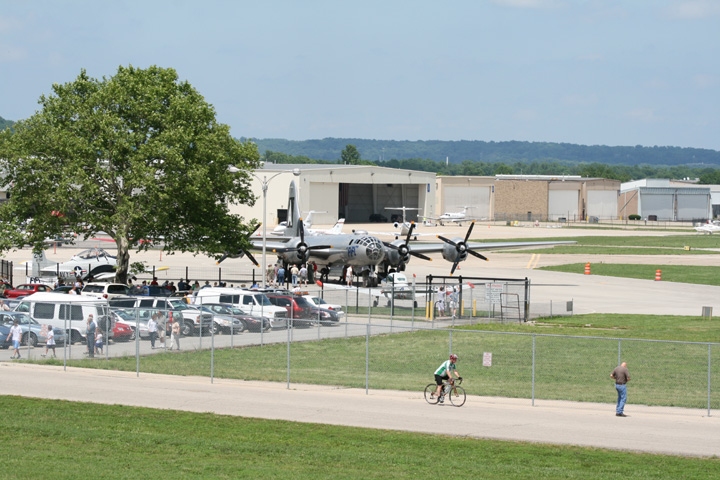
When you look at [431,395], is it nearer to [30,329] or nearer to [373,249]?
[30,329]

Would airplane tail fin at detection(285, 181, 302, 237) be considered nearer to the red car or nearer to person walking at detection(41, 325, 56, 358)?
the red car

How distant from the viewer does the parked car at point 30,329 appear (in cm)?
2717

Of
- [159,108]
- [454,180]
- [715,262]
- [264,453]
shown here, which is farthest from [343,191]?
[264,453]

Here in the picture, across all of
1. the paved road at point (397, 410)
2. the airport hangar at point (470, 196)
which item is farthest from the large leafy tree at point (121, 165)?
the airport hangar at point (470, 196)

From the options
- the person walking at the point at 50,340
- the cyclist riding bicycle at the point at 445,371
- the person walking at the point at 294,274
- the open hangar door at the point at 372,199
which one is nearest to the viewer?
the cyclist riding bicycle at the point at 445,371

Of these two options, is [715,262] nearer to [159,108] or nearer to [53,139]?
[159,108]

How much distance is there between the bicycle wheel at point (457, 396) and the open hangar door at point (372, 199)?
13721 cm

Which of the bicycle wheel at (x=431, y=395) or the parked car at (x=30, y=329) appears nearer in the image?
the bicycle wheel at (x=431, y=395)

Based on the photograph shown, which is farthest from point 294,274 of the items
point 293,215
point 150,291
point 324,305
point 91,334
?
point 91,334

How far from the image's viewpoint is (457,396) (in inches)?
832

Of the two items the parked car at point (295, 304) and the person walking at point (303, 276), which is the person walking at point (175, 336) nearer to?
the parked car at point (295, 304)

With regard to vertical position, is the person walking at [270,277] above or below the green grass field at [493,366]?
above

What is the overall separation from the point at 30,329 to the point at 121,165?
16327 millimetres

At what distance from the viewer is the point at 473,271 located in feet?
214
